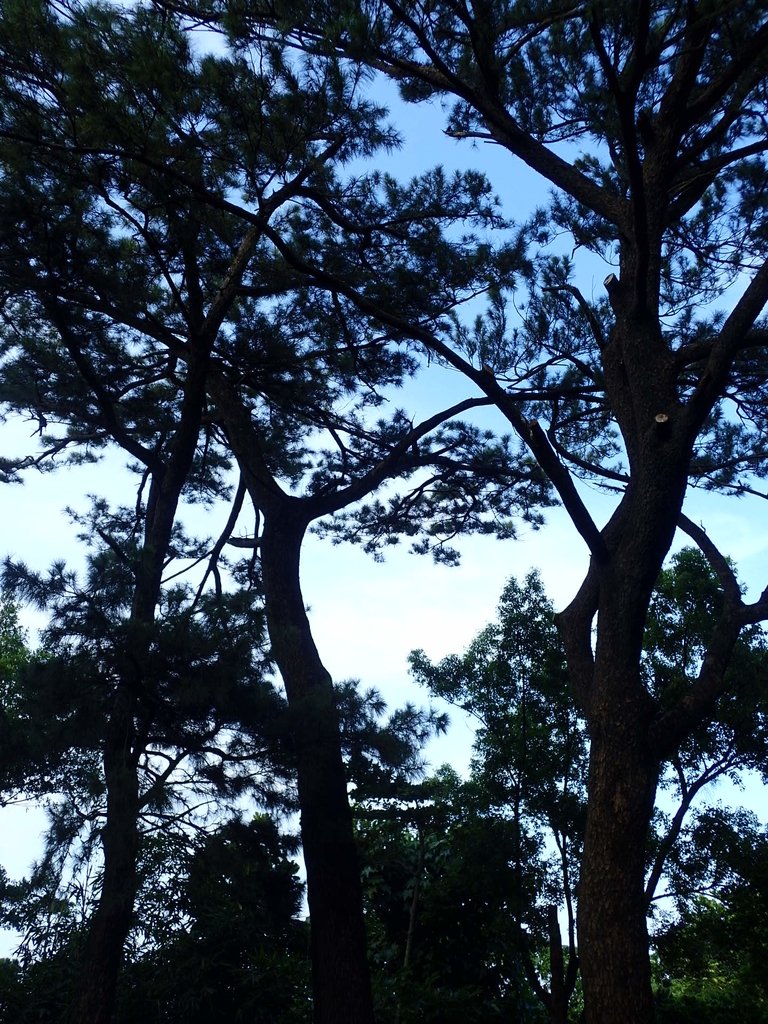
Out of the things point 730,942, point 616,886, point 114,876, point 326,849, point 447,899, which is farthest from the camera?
point 730,942

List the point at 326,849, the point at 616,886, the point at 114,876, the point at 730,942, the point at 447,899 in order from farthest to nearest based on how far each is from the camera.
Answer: the point at 730,942
the point at 447,899
the point at 326,849
the point at 616,886
the point at 114,876

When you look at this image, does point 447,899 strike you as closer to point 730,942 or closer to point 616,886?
point 730,942

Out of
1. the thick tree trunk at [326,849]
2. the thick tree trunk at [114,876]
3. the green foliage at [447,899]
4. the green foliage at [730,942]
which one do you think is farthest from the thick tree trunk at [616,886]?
the green foliage at [730,942]

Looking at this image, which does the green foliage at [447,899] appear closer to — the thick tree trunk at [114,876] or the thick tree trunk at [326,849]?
the thick tree trunk at [326,849]

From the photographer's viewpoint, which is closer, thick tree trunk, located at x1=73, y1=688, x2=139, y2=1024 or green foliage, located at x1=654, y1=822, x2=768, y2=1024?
thick tree trunk, located at x1=73, y1=688, x2=139, y2=1024

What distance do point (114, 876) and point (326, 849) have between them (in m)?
1.43

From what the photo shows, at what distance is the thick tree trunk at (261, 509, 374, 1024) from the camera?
4410 millimetres

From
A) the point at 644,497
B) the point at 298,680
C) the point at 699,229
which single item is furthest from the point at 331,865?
the point at 699,229

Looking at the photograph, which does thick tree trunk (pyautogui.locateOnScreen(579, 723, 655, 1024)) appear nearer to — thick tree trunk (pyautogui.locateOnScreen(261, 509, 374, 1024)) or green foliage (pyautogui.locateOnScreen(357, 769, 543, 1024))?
thick tree trunk (pyautogui.locateOnScreen(261, 509, 374, 1024))

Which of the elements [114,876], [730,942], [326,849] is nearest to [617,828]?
[326,849]

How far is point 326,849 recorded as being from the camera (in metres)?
4.93

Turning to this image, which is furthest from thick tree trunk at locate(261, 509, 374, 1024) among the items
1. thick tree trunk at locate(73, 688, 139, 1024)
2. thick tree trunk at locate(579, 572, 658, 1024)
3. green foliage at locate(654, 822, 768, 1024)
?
green foliage at locate(654, 822, 768, 1024)

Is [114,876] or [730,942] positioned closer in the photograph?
[114,876]

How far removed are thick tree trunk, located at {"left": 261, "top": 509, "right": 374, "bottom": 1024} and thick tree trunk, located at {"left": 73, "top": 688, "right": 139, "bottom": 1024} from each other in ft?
2.62
